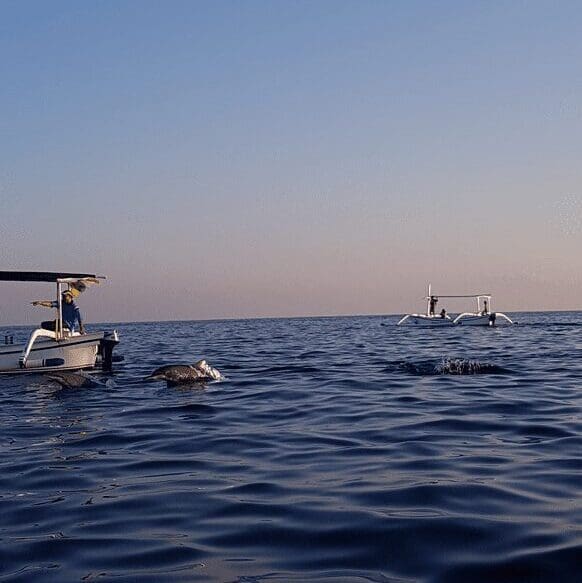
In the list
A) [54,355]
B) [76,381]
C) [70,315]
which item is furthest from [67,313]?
[76,381]

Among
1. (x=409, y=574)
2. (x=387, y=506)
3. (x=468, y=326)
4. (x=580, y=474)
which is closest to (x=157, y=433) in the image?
(x=387, y=506)

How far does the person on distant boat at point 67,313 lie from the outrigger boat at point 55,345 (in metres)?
0.17

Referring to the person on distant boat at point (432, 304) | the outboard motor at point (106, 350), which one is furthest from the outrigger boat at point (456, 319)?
the outboard motor at point (106, 350)

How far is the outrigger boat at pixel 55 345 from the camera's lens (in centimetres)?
2417

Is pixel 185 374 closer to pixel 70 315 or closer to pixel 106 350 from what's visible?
pixel 106 350

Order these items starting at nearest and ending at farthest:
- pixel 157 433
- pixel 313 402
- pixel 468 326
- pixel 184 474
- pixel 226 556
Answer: pixel 226 556
pixel 184 474
pixel 157 433
pixel 313 402
pixel 468 326

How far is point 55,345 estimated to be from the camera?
24562mm

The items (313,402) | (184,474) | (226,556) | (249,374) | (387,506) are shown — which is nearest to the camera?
(226,556)

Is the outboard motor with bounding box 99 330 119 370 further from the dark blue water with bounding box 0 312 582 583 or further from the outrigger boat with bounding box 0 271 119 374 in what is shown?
the dark blue water with bounding box 0 312 582 583

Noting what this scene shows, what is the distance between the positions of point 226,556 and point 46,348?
65.8 feet

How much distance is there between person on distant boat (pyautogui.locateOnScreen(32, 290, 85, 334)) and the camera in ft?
82.6

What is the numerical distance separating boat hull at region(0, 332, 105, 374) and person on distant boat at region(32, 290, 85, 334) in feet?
3.05

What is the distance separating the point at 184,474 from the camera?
29.6ft

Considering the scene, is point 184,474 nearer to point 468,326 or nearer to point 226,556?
point 226,556
